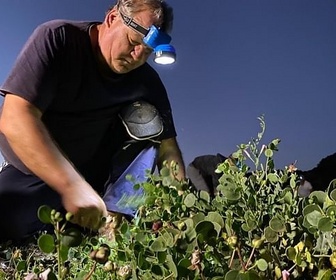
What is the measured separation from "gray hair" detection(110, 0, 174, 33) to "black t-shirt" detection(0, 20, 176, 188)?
163 mm

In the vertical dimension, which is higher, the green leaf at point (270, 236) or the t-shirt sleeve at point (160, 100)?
the green leaf at point (270, 236)

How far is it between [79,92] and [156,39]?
336 mm

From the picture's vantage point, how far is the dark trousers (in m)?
1.54

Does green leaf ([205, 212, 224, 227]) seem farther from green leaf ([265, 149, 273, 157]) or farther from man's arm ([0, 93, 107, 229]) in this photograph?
man's arm ([0, 93, 107, 229])

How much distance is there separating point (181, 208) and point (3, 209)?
132 cm

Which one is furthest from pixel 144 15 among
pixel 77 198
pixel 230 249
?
pixel 230 249

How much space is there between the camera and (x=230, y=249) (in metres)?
0.29

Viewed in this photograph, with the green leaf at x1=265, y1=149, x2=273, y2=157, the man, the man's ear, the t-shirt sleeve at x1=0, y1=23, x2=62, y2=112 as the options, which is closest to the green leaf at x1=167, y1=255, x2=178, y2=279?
the green leaf at x1=265, y1=149, x2=273, y2=157

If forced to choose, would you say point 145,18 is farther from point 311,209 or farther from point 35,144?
point 311,209

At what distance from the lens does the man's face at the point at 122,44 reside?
57.6 inches

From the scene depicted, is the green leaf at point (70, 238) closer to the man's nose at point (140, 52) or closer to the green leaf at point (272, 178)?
the green leaf at point (272, 178)

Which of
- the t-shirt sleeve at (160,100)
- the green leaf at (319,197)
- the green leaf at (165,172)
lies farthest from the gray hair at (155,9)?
the green leaf at (319,197)

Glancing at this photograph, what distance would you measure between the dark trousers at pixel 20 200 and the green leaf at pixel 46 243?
49.7 inches

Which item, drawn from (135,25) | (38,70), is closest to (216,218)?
(38,70)
